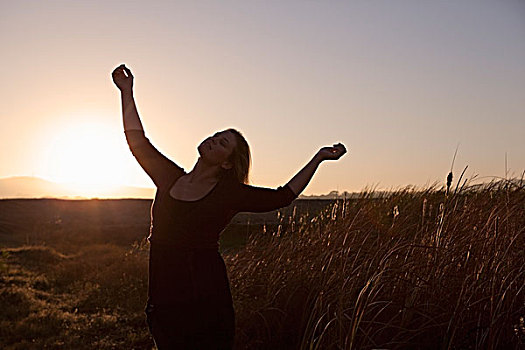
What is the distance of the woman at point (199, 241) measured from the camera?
3.21 meters

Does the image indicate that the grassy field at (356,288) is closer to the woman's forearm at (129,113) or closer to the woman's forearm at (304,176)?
the woman's forearm at (304,176)

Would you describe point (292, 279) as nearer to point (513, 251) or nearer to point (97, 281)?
point (513, 251)

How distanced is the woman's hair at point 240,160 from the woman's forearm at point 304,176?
269 mm

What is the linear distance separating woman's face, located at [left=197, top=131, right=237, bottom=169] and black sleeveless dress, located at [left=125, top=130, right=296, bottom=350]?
0.38ft

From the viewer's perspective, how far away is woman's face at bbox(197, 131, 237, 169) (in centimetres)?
330

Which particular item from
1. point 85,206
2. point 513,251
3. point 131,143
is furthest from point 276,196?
point 85,206

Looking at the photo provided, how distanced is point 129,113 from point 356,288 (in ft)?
5.98

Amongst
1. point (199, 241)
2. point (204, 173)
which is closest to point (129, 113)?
point (204, 173)

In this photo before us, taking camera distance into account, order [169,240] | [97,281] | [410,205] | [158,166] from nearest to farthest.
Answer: [169,240] → [158,166] → [410,205] → [97,281]

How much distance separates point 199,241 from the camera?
3.21 m

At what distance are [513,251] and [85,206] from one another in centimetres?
3493

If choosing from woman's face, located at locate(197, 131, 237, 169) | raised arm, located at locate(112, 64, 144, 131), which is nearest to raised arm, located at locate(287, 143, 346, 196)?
woman's face, located at locate(197, 131, 237, 169)

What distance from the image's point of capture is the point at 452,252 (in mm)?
3846

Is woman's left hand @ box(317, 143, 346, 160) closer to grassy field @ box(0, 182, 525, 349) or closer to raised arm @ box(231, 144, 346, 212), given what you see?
raised arm @ box(231, 144, 346, 212)
